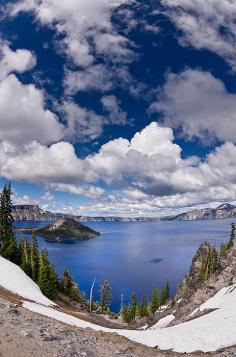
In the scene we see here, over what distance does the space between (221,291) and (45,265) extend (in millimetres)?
38200

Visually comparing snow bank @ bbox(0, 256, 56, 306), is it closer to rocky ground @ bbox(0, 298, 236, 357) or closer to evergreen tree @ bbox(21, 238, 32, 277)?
evergreen tree @ bbox(21, 238, 32, 277)

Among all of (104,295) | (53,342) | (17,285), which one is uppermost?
(53,342)

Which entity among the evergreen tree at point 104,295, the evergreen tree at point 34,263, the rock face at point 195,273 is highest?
the evergreen tree at point 34,263

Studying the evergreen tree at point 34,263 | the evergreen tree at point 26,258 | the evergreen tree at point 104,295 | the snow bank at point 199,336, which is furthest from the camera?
the evergreen tree at point 104,295

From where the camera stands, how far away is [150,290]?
17275 centimetres

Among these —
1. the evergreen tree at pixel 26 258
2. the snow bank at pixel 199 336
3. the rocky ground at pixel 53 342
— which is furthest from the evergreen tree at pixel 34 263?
the rocky ground at pixel 53 342

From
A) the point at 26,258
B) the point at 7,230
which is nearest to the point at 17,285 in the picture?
the point at 26,258

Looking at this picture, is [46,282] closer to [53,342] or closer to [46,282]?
[46,282]

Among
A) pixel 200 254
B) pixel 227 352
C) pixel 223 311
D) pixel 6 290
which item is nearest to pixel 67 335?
pixel 227 352

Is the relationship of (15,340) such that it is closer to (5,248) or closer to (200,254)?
(5,248)

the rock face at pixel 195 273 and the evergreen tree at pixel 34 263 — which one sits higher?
the evergreen tree at pixel 34 263

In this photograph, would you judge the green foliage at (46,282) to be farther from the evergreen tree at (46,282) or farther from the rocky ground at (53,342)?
the rocky ground at (53,342)

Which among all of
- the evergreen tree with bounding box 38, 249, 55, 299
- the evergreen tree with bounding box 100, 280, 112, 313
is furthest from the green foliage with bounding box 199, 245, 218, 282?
the evergreen tree with bounding box 38, 249, 55, 299

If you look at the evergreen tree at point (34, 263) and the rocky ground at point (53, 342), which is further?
the evergreen tree at point (34, 263)
